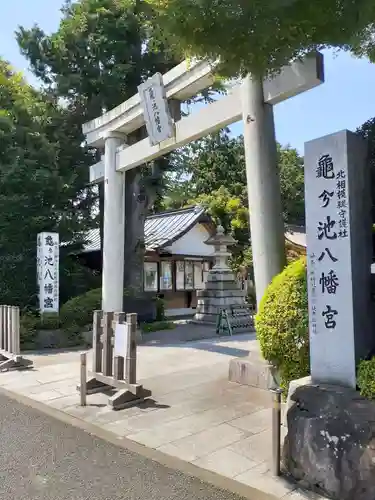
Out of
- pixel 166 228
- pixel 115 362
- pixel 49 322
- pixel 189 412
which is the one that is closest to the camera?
pixel 189 412

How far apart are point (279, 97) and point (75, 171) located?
9.12m

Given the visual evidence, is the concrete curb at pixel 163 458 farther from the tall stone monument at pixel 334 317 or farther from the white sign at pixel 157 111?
the white sign at pixel 157 111

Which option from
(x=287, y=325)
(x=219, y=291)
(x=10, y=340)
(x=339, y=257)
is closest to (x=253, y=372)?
(x=287, y=325)

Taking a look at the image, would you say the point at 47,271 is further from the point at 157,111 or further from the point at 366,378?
the point at 366,378

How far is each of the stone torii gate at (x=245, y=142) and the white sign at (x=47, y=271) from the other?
4.42 feet

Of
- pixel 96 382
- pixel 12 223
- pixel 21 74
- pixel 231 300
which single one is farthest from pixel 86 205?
pixel 96 382

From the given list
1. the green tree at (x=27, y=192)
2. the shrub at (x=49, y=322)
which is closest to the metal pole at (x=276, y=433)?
the shrub at (x=49, y=322)

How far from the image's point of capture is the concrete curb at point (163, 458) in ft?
12.1

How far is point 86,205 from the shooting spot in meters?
15.5

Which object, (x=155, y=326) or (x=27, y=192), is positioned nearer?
(x=27, y=192)

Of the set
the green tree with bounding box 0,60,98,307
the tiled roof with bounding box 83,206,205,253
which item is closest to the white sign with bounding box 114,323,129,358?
the green tree with bounding box 0,60,98,307

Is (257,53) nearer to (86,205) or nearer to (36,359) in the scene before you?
(36,359)

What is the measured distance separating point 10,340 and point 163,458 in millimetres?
5771

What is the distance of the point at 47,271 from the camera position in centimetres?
1146
